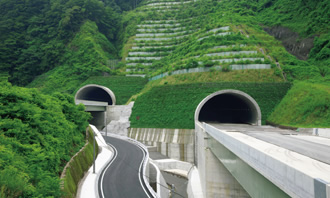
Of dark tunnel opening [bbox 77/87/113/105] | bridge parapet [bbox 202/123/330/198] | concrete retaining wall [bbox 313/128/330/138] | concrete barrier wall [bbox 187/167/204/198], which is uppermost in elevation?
dark tunnel opening [bbox 77/87/113/105]

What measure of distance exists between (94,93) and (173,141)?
3844cm

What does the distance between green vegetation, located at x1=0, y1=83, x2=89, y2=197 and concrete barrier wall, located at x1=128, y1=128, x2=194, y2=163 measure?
17.0 metres

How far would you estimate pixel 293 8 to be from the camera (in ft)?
193

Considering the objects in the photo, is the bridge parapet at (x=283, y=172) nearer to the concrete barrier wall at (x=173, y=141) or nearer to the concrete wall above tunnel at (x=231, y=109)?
the concrete barrier wall at (x=173, y=141)

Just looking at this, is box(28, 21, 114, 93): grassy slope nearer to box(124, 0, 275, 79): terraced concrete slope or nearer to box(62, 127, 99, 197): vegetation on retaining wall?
box(124, 0, 275, 79): terraced concrete slope

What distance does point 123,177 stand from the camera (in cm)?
2283

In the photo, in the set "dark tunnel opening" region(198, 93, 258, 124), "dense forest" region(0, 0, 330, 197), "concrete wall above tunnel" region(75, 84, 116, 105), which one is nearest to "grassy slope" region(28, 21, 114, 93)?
"dense forest" region(0, 0, 330, 197)

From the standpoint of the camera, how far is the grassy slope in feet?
219

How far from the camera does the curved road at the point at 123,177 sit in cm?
1891

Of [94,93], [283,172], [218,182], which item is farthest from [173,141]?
[94,93]

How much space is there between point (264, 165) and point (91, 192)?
1402 cm

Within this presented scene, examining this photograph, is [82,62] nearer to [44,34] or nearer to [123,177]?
[44,34]

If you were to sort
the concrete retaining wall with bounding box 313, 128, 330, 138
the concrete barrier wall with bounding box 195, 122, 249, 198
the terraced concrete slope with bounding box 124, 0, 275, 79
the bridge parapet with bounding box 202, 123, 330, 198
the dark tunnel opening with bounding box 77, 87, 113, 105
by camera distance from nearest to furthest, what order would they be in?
the bridge parapet with bounding box 202, 123, 330, 198 < the concrete retaining wall with bounding box 313, 128, 330, 138 < the concrete barrier wall with bounding box 195, 122, 249, 198 < the terraced concrete slope with bounding box 124, 0, 275, 79 < the dark tunnel opening with bounding box 77, 87, 113, 105

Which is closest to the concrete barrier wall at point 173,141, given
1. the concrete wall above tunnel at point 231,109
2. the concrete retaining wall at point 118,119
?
the concrete wall above tunnel at point 231,109
